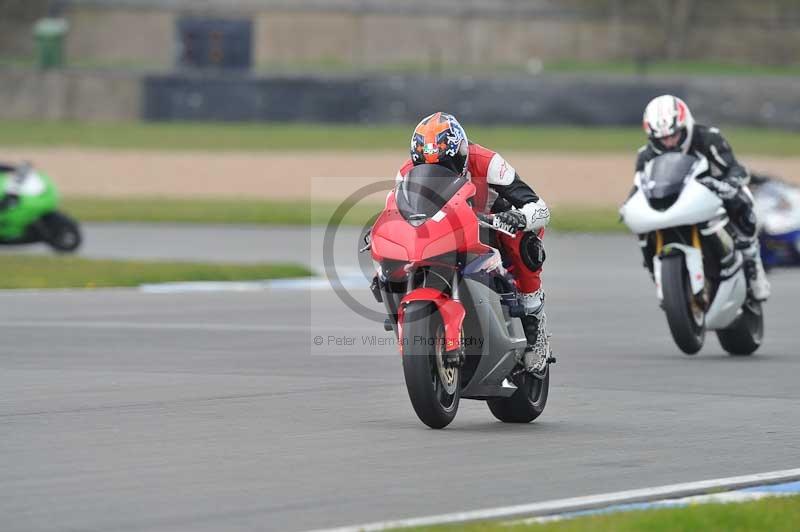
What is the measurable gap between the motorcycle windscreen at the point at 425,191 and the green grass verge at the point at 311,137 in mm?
34995

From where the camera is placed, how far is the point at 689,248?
46.6ft

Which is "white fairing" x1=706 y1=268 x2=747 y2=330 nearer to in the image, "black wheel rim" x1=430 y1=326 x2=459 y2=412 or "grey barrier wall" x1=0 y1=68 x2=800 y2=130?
"black wheel rim" x1=430 y1=326 x2=459 y2=412

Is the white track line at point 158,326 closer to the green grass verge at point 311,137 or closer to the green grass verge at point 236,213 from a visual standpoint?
the green grass verge at point 236,213

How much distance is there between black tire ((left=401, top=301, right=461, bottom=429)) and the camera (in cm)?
919

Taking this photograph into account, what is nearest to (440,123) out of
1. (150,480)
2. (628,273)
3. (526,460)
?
(526,460)

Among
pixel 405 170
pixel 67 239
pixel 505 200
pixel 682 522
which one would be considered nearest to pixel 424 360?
pixel 405 170

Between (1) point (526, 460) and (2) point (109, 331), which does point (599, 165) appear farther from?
(1) point (526, 460)

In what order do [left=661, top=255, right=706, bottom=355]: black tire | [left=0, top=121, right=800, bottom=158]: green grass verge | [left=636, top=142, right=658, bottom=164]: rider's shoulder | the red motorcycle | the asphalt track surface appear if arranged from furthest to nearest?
[left=0, top=121, right=800, bottom=158]: green grass verge < [left=636, top=142, right=658, bottom=164]: rider's shoulder < [left=661, top=255, right=706, bottom=355]: black tire < the red motorcycle < the asphalt track surface

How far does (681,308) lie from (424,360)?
5.09m

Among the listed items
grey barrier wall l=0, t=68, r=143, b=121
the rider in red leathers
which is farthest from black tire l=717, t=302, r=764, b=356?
grey barrier wall l=0, t=68, r=143, b=121

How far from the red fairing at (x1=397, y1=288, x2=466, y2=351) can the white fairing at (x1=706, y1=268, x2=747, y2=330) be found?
17.3ft

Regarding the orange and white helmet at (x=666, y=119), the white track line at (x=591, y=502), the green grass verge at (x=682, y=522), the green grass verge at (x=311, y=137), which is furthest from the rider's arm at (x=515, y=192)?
the green grass verge at (x=311, y=137)

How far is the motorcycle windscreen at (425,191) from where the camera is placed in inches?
371

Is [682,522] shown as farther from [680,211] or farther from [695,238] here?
[695,238]
